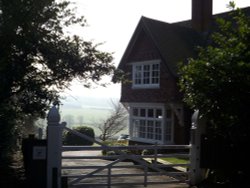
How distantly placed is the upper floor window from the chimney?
212 inches

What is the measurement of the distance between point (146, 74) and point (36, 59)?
11.2 m

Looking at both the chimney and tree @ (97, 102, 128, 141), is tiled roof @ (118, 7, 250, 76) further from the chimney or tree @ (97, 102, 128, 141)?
tree @ (97, 102, 128, 141)

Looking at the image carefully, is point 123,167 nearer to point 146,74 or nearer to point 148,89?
point 148,89

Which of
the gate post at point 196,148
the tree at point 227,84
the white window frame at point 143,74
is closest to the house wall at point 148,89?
the white window frame at point 143,74

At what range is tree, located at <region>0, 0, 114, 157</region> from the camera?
419 inches

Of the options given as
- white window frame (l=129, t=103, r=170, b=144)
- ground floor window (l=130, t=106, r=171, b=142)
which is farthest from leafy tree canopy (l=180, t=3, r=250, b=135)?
ground floor window (l=130, t=106, r=171, b=142)

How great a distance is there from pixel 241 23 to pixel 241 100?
185cm

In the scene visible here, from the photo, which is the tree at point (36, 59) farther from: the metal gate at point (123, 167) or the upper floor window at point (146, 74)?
the upper floor window at point (146, 74)

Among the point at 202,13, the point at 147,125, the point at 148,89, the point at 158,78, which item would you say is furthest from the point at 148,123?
the point at 202,13

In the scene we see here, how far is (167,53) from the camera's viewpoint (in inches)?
823

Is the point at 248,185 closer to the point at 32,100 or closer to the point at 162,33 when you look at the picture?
the point at 32,100

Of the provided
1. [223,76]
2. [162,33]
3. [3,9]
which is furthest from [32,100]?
[162,33]

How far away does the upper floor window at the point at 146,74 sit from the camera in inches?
854

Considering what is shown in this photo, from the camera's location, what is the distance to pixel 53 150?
324 inches
